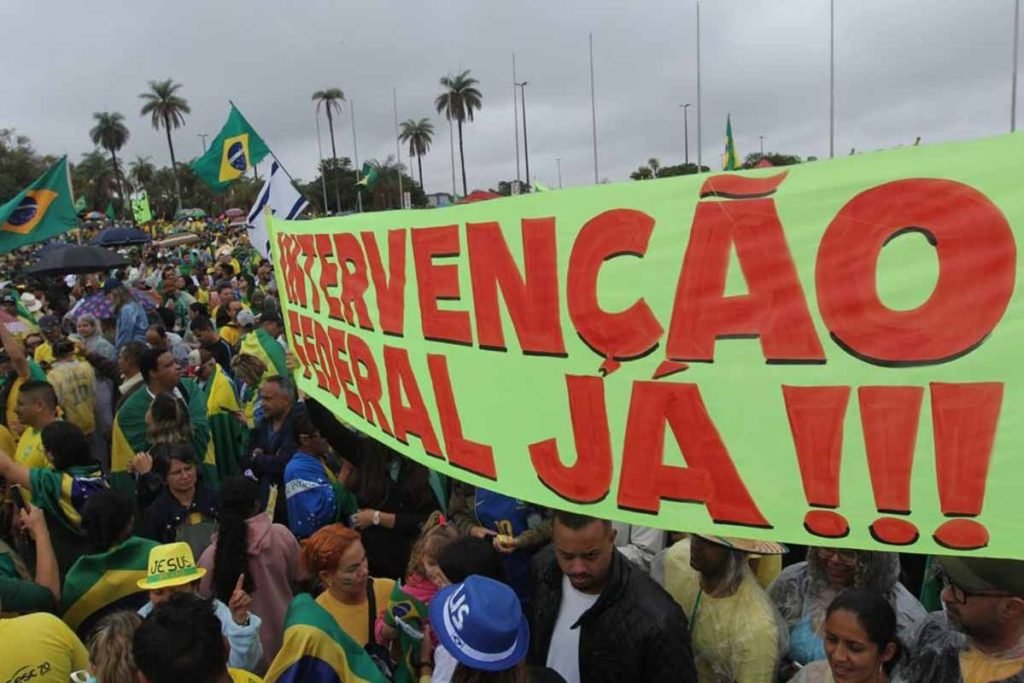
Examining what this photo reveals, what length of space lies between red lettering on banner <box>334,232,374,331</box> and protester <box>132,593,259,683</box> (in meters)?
1.05

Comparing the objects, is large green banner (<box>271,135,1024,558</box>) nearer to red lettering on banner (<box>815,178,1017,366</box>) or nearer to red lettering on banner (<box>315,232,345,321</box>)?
red lettering on banner (<box>815,178,1017,366</box>)

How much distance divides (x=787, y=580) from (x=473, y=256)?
188 centimetres

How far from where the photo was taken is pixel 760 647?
2607 millimetres

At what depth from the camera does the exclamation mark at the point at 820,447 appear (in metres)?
1.55

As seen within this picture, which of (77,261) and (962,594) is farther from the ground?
(77,261)

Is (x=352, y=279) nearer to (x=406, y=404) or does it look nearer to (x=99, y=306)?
(x=406, y=404)

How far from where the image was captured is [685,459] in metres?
1.74

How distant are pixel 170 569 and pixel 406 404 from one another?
110 centimetres

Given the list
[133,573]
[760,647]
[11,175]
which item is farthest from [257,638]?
[11,175]

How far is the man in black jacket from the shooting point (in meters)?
2.44

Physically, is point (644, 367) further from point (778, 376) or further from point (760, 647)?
point (760, 647)

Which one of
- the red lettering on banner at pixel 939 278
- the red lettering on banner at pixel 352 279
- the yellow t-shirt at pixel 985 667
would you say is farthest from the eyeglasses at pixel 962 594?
the red lettering on banner at pixel 352 279

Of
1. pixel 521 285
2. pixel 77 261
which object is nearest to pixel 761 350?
pixel 521 285

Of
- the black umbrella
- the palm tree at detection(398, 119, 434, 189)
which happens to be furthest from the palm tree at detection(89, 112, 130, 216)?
the black umbrella
